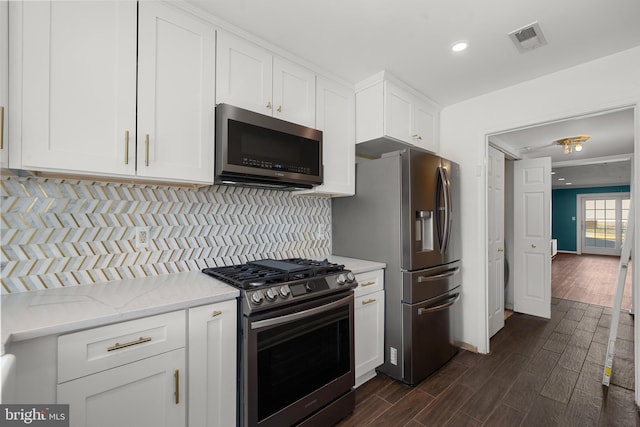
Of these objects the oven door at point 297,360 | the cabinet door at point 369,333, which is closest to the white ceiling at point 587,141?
the cabinet door at point 369,333

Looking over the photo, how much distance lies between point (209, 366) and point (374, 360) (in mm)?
1386

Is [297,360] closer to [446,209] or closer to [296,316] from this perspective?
[296,316]

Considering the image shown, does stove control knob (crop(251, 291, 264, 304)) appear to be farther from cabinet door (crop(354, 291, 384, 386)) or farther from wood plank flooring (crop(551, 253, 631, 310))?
wood plank flooring (crop(551, 253, 631, 310))

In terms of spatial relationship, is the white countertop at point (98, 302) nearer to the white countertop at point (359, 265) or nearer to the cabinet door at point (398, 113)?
the white countertop at point (359, 265)

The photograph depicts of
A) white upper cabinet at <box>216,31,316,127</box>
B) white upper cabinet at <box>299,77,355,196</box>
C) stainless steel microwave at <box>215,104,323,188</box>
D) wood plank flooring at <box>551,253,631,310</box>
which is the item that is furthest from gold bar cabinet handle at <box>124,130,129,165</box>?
wood plank flooring at <box>551,253,631,310</box>

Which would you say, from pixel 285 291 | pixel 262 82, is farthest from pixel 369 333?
pixel 262 82

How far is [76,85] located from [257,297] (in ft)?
4.31

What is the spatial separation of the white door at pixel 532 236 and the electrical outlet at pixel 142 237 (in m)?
4.49

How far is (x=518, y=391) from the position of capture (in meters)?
2.21

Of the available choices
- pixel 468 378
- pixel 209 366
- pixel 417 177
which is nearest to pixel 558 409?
pixel 468 378

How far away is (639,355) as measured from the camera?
199cm

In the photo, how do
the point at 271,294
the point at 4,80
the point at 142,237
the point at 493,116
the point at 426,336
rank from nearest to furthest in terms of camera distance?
the point at 4,80
the point at 271,294
the point at 142,237
the point at 426,336
the point at 493,116

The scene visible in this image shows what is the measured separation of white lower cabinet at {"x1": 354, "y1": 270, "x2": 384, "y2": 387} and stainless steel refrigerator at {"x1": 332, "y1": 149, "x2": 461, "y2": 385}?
0.08 metres

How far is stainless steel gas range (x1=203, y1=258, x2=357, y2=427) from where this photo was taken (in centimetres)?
149
